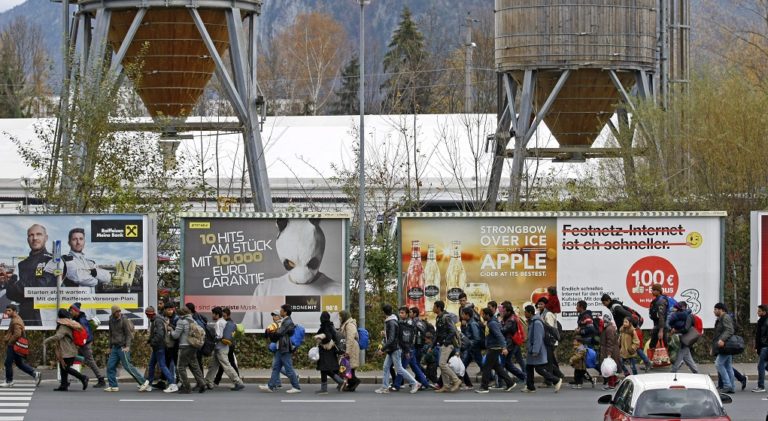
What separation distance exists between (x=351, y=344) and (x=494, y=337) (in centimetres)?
252

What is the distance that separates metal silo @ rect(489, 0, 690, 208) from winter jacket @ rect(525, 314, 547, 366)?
12.0 metres

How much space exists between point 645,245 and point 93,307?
11215 mm

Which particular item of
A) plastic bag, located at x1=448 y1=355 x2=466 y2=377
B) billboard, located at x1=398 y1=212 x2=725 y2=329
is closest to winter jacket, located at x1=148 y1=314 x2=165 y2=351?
plastic bag, located at x1=448 y1=355 x2=466 y2=377

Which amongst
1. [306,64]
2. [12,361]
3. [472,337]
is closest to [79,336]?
[12,361]

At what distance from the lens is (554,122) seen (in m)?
39.0

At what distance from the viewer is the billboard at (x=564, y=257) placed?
26.4 meters

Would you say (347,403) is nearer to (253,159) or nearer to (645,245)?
(645,245)

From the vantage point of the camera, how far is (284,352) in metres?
23.1

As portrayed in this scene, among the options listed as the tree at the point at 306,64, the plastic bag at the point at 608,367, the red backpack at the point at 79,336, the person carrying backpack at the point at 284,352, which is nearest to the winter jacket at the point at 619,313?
the plastic bag at the point at 608,367

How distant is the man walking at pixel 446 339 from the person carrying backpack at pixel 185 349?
426 cm

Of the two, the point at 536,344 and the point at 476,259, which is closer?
the point at 536,344

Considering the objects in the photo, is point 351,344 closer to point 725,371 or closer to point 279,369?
point 279,369

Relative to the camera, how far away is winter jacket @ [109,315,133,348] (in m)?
23.1

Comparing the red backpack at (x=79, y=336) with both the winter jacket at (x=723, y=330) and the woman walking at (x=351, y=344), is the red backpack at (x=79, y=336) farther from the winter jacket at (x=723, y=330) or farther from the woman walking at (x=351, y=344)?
the winter jacket at (x=723, y=330)
